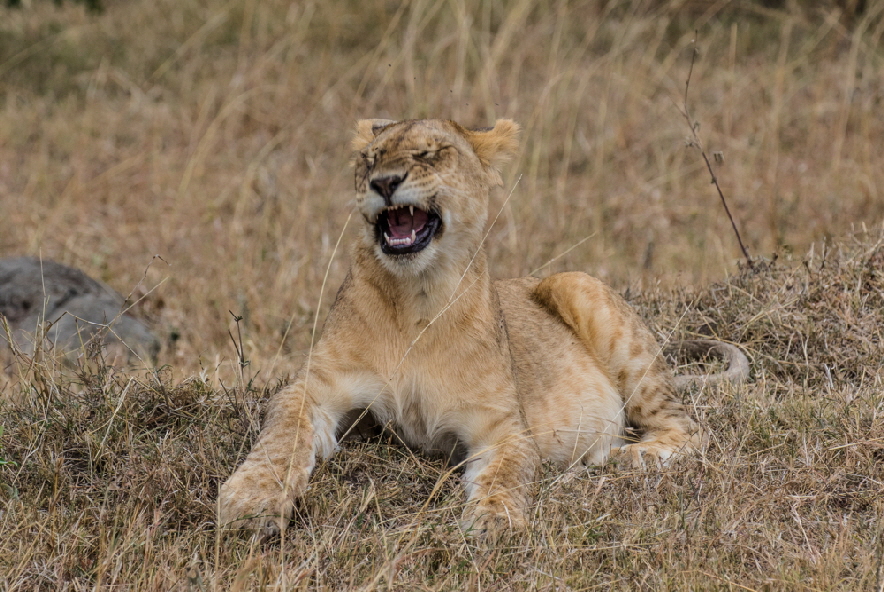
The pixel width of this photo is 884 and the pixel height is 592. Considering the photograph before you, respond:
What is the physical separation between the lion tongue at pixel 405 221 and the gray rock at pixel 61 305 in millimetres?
2556

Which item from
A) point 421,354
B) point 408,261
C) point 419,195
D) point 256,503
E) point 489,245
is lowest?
point 489,245

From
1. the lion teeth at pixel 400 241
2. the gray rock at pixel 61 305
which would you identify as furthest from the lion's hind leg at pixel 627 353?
the gray rock at pixel 61 305

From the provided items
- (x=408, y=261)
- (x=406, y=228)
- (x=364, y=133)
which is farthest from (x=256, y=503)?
(x=364, y=133)

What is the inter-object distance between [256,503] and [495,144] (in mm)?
1744

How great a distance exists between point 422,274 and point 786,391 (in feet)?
6.63

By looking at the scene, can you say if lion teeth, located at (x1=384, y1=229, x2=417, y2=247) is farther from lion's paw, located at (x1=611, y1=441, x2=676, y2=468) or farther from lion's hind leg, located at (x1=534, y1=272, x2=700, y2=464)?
lion's hind leg, located at (x1=534, y1=272, x2=700, y2=464)

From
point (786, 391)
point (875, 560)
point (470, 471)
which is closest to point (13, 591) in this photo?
point (470, 471)

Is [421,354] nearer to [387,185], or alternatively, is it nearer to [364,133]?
[387,185]

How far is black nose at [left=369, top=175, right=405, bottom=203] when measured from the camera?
11.6 ft

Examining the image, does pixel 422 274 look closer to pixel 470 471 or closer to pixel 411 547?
pixel 470 471

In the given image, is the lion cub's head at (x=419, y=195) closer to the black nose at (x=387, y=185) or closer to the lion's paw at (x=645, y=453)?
the black nose at (x=387, y=185)

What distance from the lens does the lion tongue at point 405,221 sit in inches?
147

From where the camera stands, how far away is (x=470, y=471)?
3832 mm

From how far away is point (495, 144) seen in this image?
4.14 m
